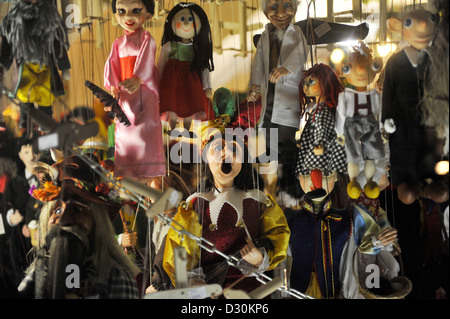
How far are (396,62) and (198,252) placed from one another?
81 centimetres

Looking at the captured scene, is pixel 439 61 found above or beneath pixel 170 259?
above

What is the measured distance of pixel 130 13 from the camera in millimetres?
2516

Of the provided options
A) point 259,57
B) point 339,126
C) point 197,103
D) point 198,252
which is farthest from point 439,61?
point 198,252

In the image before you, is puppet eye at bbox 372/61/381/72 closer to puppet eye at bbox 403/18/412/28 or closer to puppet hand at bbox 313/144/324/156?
puppet eye at bbox 403/18/412/28

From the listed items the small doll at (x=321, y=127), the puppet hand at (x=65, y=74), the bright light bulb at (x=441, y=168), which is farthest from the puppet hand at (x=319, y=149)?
the puppet hand at (x=65, y=74)

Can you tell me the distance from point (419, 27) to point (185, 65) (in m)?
0.71

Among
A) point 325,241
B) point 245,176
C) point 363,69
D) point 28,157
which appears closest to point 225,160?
point 245,176

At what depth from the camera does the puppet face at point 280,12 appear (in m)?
2.55

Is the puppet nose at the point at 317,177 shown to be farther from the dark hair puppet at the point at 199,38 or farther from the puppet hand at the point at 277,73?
the dark hair puppet at the point at 199,38

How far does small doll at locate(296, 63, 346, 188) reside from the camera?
247cm

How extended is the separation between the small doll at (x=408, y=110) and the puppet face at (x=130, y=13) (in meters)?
0.74

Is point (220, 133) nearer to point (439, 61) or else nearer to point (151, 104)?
point (151, 104)

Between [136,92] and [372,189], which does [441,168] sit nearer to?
[372,189]

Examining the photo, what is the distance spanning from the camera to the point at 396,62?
7.89 ft
